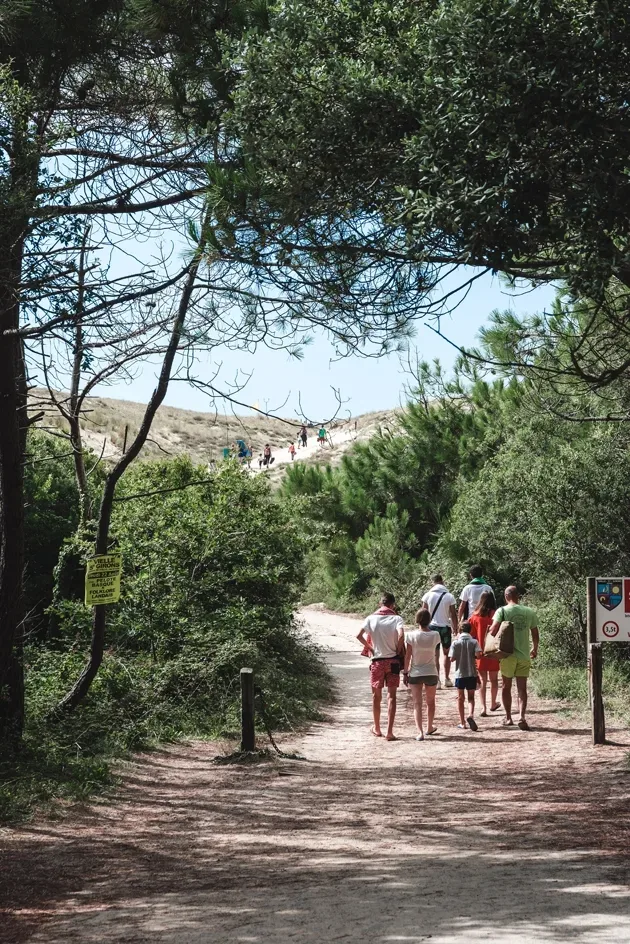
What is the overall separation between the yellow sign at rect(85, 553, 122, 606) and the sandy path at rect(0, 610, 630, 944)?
1731mm

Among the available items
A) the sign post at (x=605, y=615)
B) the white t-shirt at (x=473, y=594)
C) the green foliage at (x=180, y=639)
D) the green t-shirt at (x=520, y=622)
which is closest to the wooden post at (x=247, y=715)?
the green foliage at (x=180, y=639)

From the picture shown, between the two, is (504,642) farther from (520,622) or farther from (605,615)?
(605,615)

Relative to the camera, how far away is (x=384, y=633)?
11.4 metres

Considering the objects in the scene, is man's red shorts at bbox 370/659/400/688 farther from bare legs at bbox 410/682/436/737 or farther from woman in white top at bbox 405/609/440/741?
bare legs at bbox 410/682/436/737

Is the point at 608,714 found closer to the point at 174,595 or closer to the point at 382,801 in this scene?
the point at 382,801

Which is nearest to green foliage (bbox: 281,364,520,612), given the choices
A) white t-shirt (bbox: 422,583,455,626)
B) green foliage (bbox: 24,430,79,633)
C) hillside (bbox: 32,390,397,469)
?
green foliage (bbox: 24,430,79,633)

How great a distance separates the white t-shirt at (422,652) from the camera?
37.2 feet

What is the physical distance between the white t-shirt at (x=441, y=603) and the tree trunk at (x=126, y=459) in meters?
4.75

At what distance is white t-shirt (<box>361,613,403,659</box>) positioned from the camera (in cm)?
1134

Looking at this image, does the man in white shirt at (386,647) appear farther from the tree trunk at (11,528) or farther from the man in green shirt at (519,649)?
the tree trunk at (11,528)

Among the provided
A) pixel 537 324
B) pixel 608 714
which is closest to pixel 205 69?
pixel 537 324

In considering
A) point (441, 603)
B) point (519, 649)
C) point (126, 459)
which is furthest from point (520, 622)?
point (126, 459)

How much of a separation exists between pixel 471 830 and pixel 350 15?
5972mm

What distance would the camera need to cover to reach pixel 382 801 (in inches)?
341
